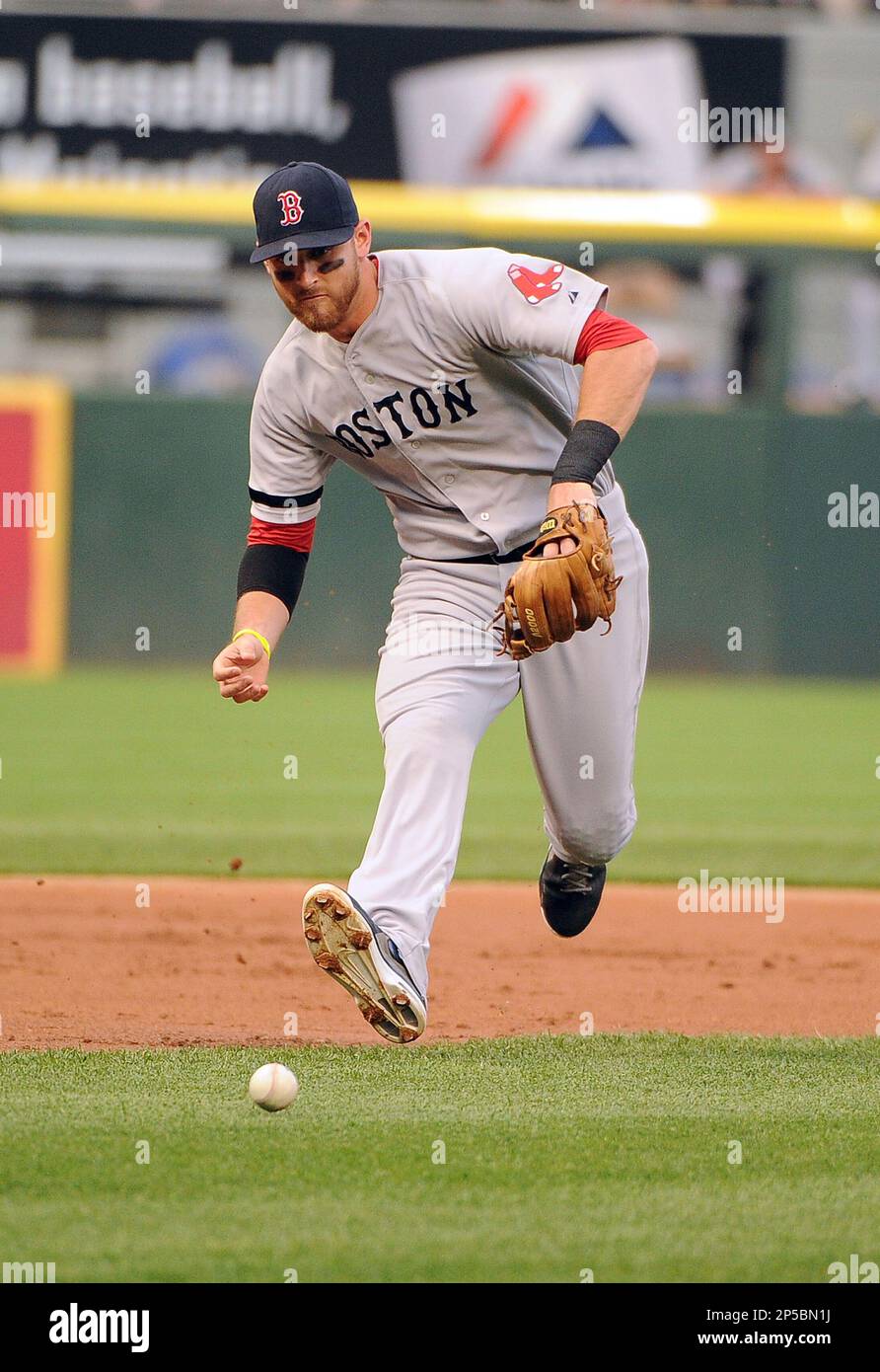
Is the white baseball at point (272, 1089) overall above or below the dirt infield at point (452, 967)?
below

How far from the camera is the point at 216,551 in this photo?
14.5 meters

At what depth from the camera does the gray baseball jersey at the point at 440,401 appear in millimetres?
4133

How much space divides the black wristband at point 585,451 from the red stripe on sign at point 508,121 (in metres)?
13.3

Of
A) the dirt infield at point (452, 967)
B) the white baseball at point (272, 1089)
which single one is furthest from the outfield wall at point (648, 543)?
the white baseball at point (272, 1089)

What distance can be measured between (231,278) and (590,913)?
46.3ft

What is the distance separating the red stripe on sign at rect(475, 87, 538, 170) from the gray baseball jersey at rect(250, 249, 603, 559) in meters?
12.8

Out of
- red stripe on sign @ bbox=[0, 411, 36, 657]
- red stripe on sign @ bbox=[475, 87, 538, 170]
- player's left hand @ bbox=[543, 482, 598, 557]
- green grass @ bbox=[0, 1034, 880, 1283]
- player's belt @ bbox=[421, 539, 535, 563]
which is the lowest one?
green grass @ bbox=[0, 1034, 880, 1283]

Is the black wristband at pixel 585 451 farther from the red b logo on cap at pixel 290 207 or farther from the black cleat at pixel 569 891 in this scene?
the black cleat at pixel 569 891

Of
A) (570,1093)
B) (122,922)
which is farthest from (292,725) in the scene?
(570,1093)

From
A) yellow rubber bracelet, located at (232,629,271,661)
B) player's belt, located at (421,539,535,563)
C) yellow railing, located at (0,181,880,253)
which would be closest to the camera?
yellow rubber bracelet, located at (232,629,271,661)

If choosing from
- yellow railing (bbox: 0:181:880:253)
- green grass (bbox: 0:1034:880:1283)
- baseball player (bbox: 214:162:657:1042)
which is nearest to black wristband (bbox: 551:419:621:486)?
baseball player (bbox: 214:162:657:1042)

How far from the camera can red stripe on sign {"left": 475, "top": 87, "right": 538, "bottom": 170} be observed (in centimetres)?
1659

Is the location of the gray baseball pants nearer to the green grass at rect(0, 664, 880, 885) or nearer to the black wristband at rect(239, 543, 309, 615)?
the black wristband at rect(239, 543, 309, 615)
